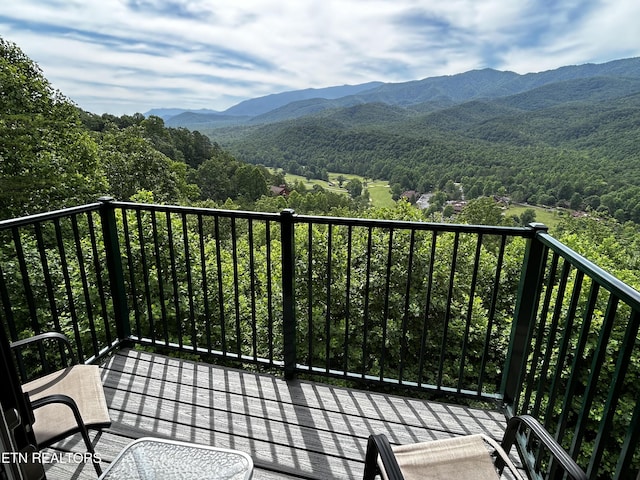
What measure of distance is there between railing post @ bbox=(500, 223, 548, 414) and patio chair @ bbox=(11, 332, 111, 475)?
2.05 meters

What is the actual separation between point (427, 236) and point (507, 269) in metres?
2.06

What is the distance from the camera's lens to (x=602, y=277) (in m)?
1.19

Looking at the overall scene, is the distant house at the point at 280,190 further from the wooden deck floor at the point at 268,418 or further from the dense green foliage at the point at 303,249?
the wooden deck floor at the point at 268,418

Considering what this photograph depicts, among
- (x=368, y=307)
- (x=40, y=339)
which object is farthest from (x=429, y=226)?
(x=40, y=339)

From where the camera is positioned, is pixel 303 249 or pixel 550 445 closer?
pixel 550 445

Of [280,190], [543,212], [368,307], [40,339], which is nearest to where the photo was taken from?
[40,339]

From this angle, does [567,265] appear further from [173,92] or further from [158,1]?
[173,92]

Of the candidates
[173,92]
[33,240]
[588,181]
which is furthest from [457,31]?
[33,240]

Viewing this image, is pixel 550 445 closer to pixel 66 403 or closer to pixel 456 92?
pixel 66 403

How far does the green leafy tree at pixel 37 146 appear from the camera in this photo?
862cm

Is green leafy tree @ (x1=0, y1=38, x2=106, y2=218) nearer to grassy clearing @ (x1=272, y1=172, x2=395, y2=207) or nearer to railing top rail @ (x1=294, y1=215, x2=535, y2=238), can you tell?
railing top rail @ (x1=294, y1=215, x2=535, y2=238)

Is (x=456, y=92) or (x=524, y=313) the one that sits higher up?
(x=456, y=92)

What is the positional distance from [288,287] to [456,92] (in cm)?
12785

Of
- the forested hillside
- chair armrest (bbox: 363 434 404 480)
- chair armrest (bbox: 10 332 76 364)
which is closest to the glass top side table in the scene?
chair armrest (bbox: 363 434 404 480)
